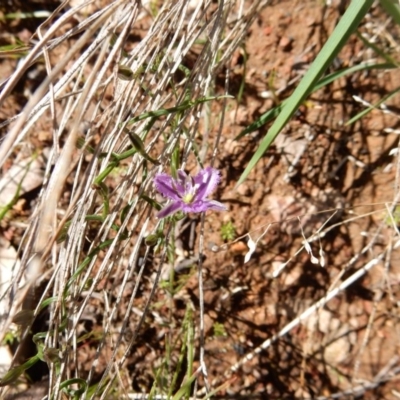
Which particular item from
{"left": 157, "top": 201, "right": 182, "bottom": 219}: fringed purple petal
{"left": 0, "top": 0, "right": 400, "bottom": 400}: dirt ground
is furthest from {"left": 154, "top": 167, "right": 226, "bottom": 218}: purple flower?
{"left": 0, "top": 0, "right": 400, "bottom": 400}: dirt ground

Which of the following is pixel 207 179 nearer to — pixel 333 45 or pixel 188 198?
pixel 188 198

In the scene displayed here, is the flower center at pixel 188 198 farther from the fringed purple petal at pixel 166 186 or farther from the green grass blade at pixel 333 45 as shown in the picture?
the green grass blade at pixel 333 45

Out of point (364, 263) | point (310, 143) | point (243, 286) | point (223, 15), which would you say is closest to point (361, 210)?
point (364, 263)

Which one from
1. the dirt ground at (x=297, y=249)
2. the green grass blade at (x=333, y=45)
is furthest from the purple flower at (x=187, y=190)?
the dirt ground at (x=297, y=249)

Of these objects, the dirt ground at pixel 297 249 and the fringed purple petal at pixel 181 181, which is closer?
the fringed purple petal at pixel 181 181

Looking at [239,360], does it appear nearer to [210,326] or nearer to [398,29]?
[210,326]
